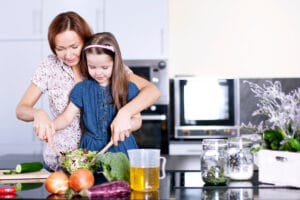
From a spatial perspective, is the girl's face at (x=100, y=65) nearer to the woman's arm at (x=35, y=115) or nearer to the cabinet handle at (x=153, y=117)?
the woman's arm at (x=35, y=115)

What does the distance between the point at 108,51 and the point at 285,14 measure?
256 centimetres

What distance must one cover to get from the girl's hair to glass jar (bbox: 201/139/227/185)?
0.43 metres

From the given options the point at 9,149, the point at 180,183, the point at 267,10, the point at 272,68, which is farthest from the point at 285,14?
the point at 180,183

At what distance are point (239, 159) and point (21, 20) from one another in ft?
8.28

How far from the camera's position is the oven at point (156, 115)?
11.2ft

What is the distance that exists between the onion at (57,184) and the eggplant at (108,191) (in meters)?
0.06

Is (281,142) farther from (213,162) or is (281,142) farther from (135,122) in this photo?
(135,122)

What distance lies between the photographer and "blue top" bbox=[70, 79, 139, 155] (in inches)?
69.1

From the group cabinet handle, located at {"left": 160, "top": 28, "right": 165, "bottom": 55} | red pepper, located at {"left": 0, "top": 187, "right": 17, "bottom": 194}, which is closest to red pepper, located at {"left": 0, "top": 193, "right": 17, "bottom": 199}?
red pepper, located at {"left": 0, "top": 187, "right": 17, "bottom": 194}

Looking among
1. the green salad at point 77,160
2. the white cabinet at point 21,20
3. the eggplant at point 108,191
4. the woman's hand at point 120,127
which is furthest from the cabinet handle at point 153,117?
the eggplant at point 108,191

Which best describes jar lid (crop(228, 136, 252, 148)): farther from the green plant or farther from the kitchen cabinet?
the kitchen cabinet

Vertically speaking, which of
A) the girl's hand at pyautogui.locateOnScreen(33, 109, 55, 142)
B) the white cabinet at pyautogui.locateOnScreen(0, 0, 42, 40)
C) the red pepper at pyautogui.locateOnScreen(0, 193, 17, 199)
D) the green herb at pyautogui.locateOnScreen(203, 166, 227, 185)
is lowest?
the red pepper at pyautogui.locateOnScreen(0, 193, 17, 199)

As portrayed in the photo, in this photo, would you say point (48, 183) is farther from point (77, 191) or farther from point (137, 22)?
point (137, 22)

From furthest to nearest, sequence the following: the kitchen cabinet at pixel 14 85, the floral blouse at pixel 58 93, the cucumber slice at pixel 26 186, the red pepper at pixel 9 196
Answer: the kitchen cabinet at pixel 14 85 < the floral blouse at pixel 58 93 < the cucumber slice at pixel 26 186 < the red pepper at pixel 9 196
